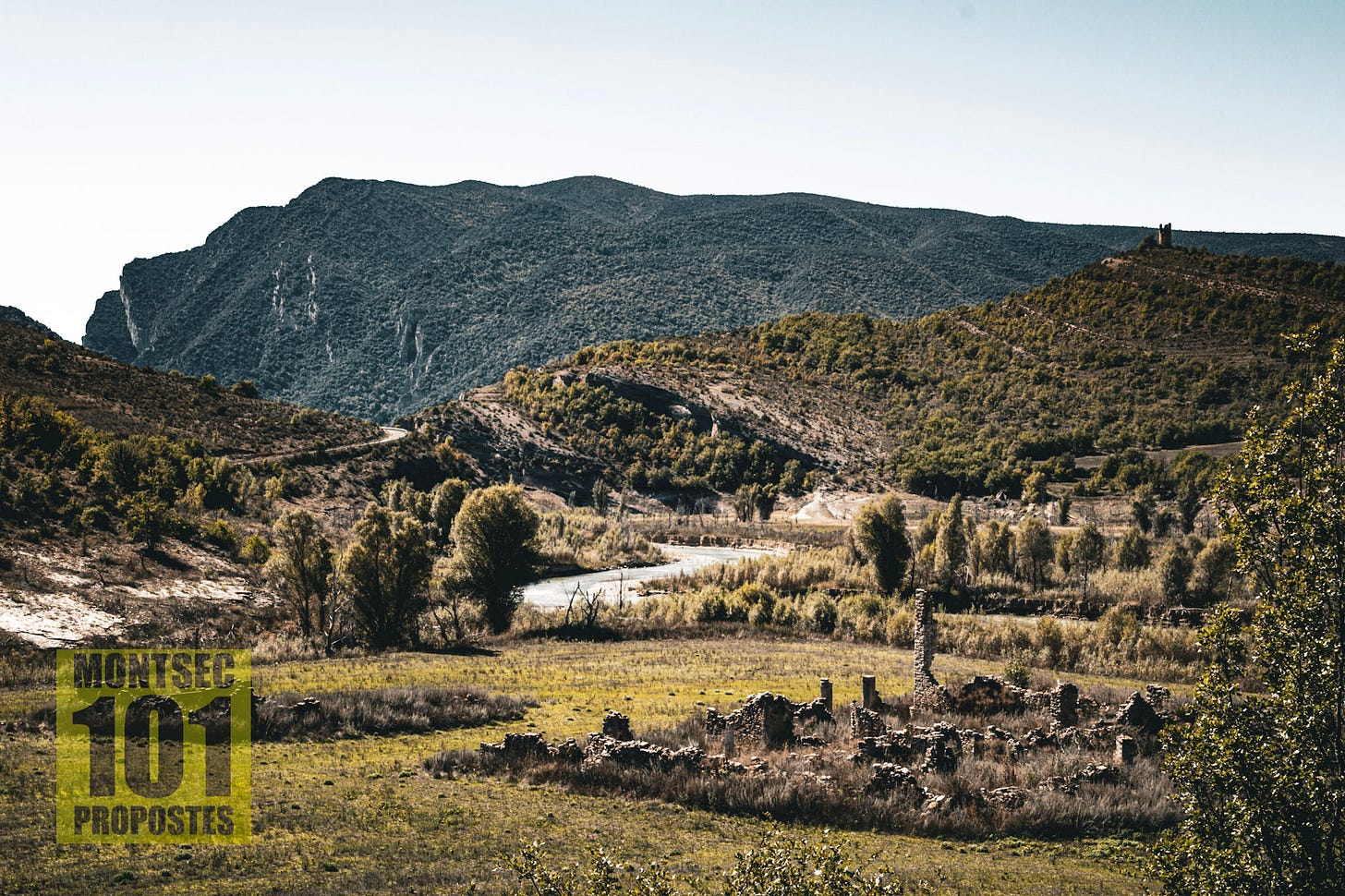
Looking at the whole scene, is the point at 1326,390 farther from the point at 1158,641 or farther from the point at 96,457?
the point at 96,457

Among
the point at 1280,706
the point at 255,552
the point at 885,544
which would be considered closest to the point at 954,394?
the point at 885,544

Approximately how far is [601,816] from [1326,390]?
1389 centimetres

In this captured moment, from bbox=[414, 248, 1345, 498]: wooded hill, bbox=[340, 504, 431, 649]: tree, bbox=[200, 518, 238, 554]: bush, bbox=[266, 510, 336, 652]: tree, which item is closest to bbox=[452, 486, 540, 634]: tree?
bbox=[340, 504, 431, 649]: tree

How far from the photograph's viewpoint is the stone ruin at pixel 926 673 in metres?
28.3

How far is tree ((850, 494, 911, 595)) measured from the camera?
5803cm

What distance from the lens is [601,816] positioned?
61.4 feet

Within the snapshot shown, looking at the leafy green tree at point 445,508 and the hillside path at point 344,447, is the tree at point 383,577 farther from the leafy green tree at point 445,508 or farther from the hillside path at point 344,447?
the hillside path at point 344,447

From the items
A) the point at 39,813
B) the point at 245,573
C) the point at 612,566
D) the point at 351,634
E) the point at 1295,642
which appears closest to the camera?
the point at 1295,642

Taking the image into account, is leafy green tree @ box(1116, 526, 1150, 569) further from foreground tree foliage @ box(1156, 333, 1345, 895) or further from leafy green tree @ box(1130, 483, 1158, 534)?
foreground tree foliage @ box(1156, 333, 1345, 895)

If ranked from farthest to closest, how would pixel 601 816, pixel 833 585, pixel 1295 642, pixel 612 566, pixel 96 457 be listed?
1. pixel 612 566
2. pixel 833 585
3. pixel 96 457
4. pixel 601 816
5. pixel 1295 642

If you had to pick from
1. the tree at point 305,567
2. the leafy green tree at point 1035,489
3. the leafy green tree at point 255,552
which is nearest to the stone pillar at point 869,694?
the tree at point 305,567

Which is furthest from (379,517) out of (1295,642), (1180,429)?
(1180,429)

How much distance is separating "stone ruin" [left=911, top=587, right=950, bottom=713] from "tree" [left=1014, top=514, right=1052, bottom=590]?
103 feet

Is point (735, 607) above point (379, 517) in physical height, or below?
below
